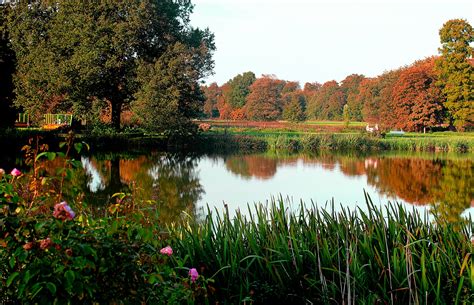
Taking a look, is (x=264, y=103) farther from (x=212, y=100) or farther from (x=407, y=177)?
(x=407, y=177)

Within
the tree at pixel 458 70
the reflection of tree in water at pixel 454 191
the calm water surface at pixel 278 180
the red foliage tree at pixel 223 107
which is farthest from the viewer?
the red foliage tree at pixel 223 107

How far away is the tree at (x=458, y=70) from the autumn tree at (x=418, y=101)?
2.96 feet

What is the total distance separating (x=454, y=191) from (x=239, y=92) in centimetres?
5532

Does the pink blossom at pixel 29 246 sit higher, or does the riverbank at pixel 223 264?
the pink blossom at pixel 29 246

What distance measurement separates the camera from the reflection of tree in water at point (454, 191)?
10.7m

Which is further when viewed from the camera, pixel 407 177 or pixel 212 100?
pixel 212 100

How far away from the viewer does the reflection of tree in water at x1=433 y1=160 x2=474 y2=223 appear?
1070cm

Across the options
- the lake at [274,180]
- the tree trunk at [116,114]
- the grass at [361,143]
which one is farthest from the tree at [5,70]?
the grass at [361,143]

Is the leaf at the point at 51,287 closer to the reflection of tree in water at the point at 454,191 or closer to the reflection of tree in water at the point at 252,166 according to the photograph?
the reflection of tree in water at the point at 454,191

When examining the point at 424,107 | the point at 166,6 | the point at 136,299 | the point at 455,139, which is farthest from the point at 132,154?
the point at 424,107

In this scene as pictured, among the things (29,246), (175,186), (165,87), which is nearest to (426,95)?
(165,87)

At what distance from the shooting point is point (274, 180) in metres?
15.6

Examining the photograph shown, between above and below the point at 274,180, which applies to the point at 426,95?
above

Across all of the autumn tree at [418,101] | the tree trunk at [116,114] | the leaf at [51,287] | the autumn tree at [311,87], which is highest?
the autumn tree at [311,87]
